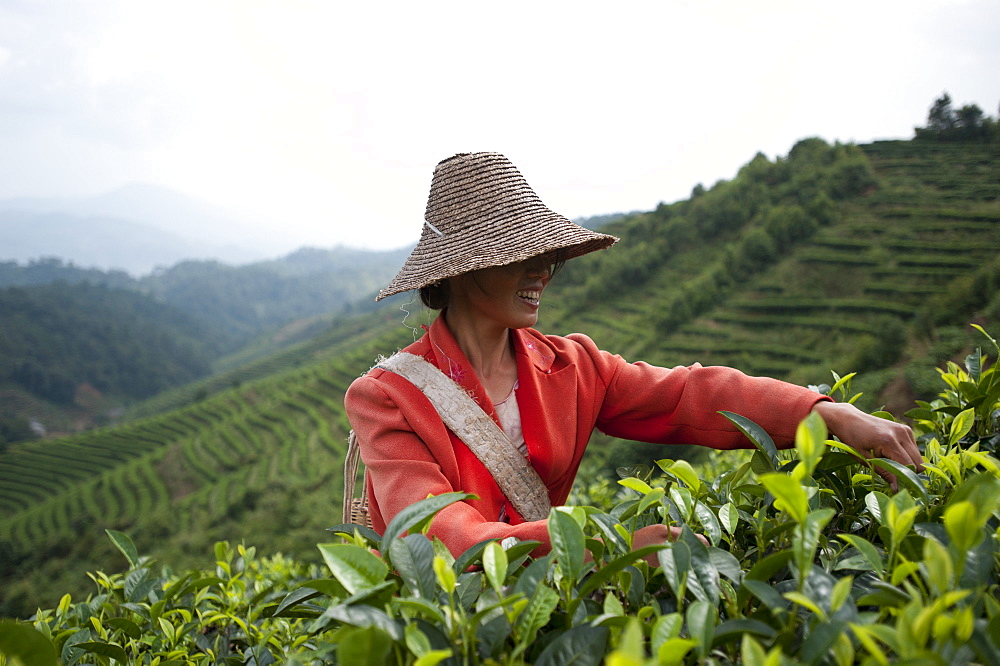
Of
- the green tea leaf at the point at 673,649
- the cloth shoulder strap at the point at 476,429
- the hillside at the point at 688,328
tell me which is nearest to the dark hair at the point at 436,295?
the cloth shoulder strap at the point at 476,429

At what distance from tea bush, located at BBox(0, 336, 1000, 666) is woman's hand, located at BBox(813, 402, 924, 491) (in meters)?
0.05

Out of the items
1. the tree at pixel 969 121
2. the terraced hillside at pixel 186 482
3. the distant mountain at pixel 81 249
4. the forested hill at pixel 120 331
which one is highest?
the distant mountain at pixel 81 249

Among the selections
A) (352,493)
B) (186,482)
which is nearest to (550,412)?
(352,493)

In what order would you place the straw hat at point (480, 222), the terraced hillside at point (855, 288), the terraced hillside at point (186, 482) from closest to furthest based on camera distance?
the straw hat at point (480, 222)
the terraced hillside at point (855, 288)
the terraced hillside at point (186, 482)

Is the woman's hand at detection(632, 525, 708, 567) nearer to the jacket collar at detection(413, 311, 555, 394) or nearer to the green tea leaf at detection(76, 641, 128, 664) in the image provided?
the jacket collar at detection(413, 311, 555, 394)

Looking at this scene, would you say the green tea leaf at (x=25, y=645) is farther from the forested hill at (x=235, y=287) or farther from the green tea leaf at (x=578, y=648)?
the forested hill at (x=235, y=287)

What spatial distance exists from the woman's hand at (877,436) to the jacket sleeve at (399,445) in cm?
64

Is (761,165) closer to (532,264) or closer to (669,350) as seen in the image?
(669,350)

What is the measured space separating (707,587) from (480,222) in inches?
37.3

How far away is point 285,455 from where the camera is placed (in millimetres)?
29922

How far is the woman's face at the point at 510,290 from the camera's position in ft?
4.45

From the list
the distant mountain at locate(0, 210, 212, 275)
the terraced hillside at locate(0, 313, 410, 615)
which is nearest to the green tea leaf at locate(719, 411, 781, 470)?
the terraced hillside at locate(0, 313, 410, 615)

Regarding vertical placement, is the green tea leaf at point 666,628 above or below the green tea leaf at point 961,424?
below

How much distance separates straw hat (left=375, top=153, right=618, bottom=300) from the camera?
4.24 ft
